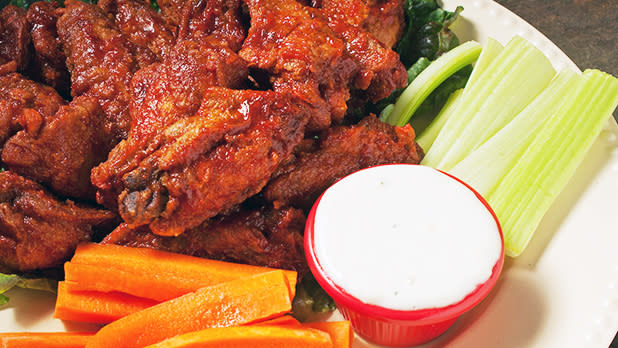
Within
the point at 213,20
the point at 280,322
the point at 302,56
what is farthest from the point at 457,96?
the point at 280,322

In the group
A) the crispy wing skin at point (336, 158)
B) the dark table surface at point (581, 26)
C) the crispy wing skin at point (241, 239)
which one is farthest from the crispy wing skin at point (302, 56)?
the dark table surface at point (581, 26)

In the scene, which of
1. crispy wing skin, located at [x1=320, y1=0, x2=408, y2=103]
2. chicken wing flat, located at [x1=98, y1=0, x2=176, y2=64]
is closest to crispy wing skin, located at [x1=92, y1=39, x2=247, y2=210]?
chicken wing flat, located at [x1=98, y1=0, x2=176, y2=64]

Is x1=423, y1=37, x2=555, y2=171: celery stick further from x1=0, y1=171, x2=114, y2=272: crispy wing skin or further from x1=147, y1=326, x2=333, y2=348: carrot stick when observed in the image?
x1=0, y1=171, x2=114, y2=272: crispy wing skin

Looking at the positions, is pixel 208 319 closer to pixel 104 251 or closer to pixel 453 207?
pixel 104 251

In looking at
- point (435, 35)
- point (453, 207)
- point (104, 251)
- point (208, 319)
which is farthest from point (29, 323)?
point (435, 35)

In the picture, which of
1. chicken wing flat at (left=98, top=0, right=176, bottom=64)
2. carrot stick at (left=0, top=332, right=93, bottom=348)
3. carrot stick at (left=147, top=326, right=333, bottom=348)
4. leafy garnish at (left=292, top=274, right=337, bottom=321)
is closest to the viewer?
carrot stick at (left=147, top=326, right=333, bottom=348)

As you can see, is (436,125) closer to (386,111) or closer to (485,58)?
(386,111)

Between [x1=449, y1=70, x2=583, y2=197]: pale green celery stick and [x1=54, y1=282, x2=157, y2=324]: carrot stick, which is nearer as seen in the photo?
[x1=54, y1=282, x2=157, y2=324]: carrot stick
